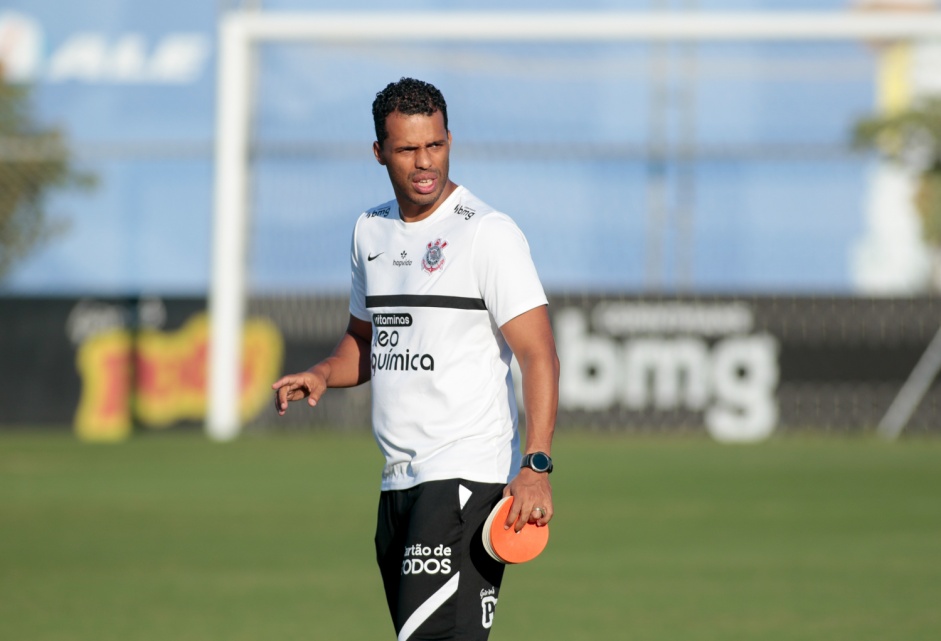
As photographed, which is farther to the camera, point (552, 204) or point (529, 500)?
point (552, 204)

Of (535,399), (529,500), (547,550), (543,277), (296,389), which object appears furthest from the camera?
(543,277)

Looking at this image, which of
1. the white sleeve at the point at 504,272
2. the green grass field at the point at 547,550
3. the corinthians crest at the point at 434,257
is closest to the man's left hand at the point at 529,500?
the white sleeve at the point at 504,272

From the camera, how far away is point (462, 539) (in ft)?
15.2

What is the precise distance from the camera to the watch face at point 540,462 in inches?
173

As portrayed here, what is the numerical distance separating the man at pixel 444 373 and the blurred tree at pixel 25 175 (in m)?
20.4

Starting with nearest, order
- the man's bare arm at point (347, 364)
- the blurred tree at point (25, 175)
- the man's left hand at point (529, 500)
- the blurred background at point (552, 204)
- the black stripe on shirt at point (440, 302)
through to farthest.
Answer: the man's left hand at point (529, 500) → the black stripe on shirt at point (440, 302) → the man's bare arm at point (347, 364) → the blurred background at point (552, 204) → the blurred tree at point (25, 175)

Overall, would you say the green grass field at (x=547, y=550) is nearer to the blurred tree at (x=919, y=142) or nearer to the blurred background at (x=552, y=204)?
the blurred background at (x=552, y=204)

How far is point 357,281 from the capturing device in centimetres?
512

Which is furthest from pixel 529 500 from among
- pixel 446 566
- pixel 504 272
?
pixel 504 272

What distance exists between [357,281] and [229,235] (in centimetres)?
1565

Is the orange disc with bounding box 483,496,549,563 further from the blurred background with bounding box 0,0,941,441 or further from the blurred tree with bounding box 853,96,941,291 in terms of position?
the blurred tree with bounding box 853,96,941,291

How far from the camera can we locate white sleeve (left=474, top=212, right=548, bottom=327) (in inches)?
179

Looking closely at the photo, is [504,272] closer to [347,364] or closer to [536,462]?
[536,462]

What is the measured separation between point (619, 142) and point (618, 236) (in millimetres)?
1458
